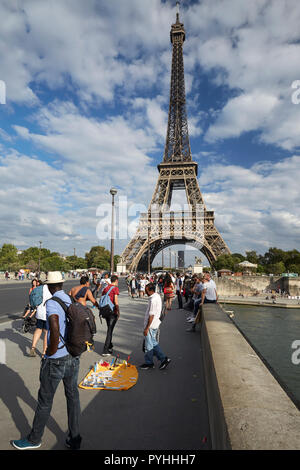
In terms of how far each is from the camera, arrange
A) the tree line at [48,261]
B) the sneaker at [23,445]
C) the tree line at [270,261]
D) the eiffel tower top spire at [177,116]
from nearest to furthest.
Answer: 1. the sneaker at [23,445]
2. the tree line at [270,261]
3. the eiffel tower top spire at [177,116]
4. the tree line at [48,261]

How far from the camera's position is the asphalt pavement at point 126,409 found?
2998 mm

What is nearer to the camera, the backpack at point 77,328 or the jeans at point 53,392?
the jeans at point 53,392

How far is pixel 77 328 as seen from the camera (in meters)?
3.07

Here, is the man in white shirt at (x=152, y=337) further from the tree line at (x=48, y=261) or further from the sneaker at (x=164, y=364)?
the tree line at (x=48, y=261)

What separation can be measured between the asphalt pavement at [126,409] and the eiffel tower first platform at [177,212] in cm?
4182

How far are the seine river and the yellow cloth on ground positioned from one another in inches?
137

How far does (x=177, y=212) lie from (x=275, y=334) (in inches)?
1402

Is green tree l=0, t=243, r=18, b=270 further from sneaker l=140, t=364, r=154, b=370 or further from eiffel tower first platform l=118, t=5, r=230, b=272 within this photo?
sneaker l=140, t=364, r=154, b=370

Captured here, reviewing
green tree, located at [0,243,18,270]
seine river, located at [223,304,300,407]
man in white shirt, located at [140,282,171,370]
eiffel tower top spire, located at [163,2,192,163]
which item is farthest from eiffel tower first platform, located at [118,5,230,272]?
green tree, located at [0,243,18,270]

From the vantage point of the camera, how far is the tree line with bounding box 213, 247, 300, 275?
49216 mm

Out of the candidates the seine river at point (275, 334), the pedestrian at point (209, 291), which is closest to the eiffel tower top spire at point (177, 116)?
the seine river at point (275, 334)

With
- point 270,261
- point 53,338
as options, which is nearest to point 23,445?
point 53,338

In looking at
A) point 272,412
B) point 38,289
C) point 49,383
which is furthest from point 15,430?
point 38,289

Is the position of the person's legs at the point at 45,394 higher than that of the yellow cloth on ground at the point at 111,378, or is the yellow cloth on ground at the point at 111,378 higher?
the person's legs at the point at 45,394
